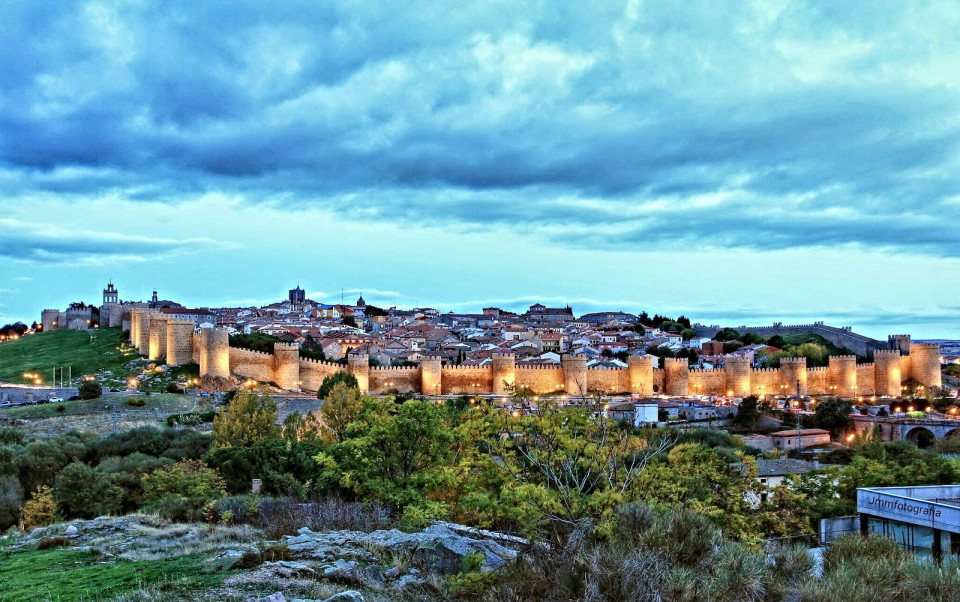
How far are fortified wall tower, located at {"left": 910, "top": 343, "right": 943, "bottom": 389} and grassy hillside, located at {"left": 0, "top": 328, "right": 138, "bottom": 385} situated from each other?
44022 millimetres

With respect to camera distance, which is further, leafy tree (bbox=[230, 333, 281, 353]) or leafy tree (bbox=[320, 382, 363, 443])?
leafy tree (bbox=[230, 333, 281, 353])

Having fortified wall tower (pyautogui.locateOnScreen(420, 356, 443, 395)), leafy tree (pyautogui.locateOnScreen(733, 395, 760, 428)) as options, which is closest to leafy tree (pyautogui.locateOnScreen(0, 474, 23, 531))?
fortified wall tower (pyautogui.locateOnScreen(420, 356, 443, 395))

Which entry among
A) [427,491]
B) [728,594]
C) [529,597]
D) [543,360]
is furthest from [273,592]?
[543,360]

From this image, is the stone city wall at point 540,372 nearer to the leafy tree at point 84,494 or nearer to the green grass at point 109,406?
the green grass at point 109,406

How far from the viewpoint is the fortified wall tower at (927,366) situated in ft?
158

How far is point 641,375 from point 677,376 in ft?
7.84

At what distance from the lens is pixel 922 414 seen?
121 feet

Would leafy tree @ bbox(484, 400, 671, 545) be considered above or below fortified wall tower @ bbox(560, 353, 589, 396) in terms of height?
above

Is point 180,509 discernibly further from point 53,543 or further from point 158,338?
point 158,338

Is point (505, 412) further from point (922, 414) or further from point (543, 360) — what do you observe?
point (543, 360)

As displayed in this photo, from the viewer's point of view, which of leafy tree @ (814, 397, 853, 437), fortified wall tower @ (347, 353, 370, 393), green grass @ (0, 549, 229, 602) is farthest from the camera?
fortified wall tower @ (347, 353, 370, 393)

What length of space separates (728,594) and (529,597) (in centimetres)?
129

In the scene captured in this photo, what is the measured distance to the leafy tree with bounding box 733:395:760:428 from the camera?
3516cm

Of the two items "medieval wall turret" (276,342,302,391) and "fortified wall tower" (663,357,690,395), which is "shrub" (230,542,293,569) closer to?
"medieval wall turret" (276,342,302,391)
